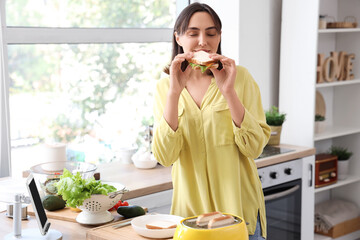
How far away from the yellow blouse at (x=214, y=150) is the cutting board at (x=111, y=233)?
336 millimetres

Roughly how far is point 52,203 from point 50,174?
4.9 inches

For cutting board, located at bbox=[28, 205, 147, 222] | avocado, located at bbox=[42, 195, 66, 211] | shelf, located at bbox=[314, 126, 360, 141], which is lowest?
shelf, located at bbox=[314, 126, 360, 141]

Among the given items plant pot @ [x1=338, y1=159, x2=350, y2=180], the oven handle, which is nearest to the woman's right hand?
the oven handle

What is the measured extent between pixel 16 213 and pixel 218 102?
83cm

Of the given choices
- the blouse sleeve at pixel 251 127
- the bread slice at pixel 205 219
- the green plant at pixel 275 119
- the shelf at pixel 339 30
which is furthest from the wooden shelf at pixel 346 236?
the bread slice at pixel 205 219

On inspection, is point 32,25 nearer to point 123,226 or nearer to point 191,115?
point 191,115

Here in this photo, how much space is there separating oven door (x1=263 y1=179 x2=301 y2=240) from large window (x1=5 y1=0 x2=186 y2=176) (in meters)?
0.86

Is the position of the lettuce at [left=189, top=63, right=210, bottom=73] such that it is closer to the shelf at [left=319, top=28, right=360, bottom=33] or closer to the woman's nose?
the woman's nose

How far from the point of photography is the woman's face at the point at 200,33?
2.07 metres

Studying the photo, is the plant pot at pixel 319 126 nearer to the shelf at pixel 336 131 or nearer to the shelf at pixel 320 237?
the shelf at pixel 336 131

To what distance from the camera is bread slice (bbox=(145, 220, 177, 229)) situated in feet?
5.78

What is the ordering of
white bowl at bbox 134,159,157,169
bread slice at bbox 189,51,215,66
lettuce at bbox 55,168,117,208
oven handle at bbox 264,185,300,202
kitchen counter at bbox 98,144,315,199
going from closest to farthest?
lettuce at bbox 55,168,117,208
bread slice at bbox 189,51,215,66
kitchen counter at bbox 98,144,315,199
white bowl at bbox 134,159,157,169
oven handle at bbox 264,185,300,202

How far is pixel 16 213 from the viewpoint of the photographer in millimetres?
1820

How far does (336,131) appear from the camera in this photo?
4227mm
